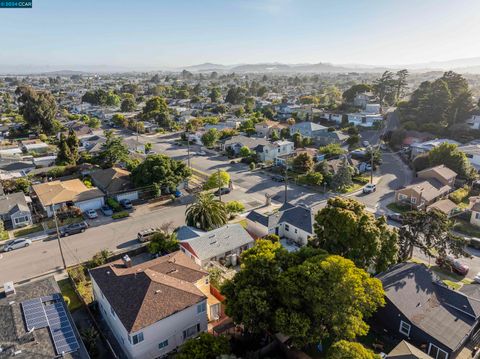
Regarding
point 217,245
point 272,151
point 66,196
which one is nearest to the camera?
point 217,245

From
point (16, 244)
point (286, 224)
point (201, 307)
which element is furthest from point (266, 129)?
point (201, 307)

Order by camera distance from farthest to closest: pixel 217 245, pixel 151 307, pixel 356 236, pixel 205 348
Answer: pixel 217 245
pixel 356 236
pixel 151 307
pixel 205 348

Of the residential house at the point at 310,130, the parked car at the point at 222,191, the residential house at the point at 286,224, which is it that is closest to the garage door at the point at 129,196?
the parked car at the point at 222,191

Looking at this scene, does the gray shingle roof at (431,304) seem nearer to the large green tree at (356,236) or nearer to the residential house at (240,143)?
the large green tree at (356,236)

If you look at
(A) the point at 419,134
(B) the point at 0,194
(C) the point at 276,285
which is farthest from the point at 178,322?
(A) the point at 419,134

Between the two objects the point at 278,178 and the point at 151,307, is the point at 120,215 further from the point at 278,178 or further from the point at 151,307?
the point at 278,178

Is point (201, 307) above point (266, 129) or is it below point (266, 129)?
below
